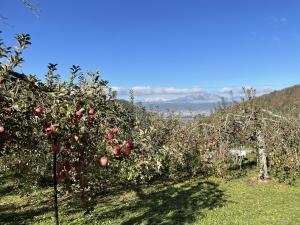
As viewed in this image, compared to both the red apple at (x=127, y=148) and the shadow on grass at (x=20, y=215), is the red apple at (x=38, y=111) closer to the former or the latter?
the red apple at (x=127, y=148)

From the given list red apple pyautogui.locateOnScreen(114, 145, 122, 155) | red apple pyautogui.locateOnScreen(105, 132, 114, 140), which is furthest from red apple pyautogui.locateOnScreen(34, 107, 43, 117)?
red apple pyautogui.locateOnScreen(114, 145, 122, 155)

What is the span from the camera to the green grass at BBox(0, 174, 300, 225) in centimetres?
1672

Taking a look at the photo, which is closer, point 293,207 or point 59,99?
point 59,99

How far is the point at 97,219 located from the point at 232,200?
22.4 feet

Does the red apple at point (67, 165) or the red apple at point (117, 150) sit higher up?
the red apple at point (117, 150)

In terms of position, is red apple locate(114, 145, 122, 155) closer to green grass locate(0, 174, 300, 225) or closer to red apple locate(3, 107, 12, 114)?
red apple locate(3, 107, 12, 114)

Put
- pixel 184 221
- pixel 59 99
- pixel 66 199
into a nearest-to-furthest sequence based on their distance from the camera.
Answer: pixel 59 99 → pixel 184 221 → pixel 66 199

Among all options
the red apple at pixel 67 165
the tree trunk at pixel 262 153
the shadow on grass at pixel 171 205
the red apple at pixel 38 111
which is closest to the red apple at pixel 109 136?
the red apple at pixel 38 111

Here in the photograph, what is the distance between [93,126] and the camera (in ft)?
21.1

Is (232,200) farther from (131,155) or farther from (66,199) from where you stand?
(131,155)

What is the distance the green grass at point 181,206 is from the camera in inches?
658

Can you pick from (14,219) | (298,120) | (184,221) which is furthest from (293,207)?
(14,219)

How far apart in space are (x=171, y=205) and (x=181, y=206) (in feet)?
1.98

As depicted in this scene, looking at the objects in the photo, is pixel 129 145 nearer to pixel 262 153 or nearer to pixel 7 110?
pixel 7 110
